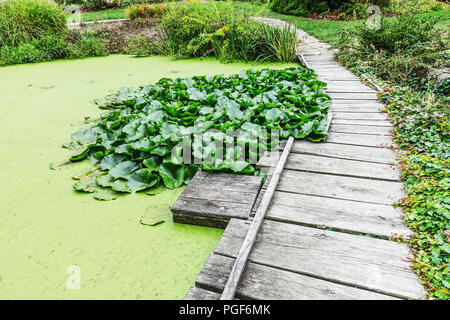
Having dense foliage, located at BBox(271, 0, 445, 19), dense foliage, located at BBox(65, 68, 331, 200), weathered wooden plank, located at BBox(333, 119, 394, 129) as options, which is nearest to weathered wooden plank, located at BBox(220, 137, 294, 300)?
dense foliage, located at BBox(65, 68, 331, 200)

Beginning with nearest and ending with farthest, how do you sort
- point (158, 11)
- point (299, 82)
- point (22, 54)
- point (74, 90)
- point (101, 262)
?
1. point (101, 262)
2. point (299, 82)
3. point (74, 90)
4. point (22, 54)
5. point (158, 11)

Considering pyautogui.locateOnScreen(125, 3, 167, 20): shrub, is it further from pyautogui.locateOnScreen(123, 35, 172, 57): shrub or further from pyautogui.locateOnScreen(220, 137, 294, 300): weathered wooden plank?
pyautogui.locateOnScreen(220, 137, 294, 300): weathered wooden plank

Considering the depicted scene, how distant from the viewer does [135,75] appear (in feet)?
12.7

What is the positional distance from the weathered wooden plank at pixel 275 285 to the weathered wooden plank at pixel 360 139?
3.87 feet

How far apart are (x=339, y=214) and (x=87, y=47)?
5.34 metres

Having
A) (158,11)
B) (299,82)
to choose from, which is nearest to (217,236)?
(299,82)

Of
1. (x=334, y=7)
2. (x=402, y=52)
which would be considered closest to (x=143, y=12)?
(x=334, y=7)

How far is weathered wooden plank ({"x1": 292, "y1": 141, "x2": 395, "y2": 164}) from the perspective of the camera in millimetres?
1739

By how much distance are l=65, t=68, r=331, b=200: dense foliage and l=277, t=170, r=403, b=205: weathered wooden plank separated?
0.26 m

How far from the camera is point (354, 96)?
272 cm

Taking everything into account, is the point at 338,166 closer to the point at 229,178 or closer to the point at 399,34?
the point at 229,178
